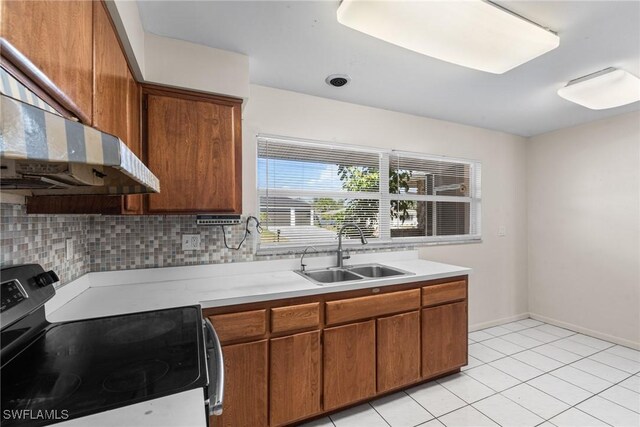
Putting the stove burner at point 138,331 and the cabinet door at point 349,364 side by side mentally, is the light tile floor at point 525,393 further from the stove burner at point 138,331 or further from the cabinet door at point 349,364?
the stove burner at point 138,331

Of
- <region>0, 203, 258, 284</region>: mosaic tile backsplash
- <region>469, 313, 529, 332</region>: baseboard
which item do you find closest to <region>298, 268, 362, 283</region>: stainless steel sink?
<region>0, 203, 258, 284</region>: mosaic tile backsplash

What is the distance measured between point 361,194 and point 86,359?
2.26m

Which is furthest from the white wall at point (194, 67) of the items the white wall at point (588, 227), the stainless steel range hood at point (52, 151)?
the white wall at point (588, 227)

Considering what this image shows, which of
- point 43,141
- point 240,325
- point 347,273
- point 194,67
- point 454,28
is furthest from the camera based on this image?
point 347,273

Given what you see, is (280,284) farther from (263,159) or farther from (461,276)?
(461,276)

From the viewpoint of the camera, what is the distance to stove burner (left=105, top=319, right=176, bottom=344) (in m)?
1.07

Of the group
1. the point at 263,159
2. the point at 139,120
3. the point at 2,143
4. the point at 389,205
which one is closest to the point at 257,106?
the point at 263,159

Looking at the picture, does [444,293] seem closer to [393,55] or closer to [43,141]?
[393,55]

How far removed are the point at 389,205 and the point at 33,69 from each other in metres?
2.66

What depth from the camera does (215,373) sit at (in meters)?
0.96

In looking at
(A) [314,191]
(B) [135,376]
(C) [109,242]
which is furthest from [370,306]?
(C) [109,242]

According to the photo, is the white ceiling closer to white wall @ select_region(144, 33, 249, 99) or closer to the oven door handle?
white wall @ select_region(144, 33, 249, 99)

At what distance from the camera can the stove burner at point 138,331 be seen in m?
1.07

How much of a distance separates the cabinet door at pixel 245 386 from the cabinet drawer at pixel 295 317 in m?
0.13
